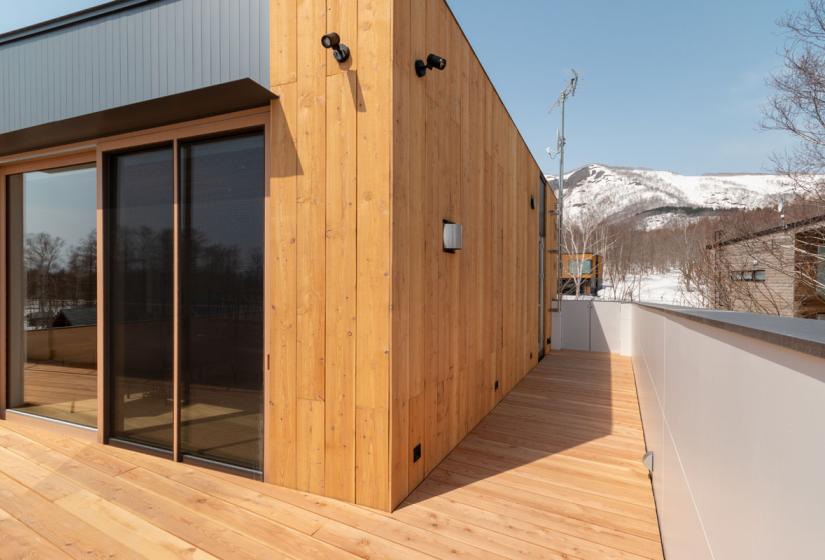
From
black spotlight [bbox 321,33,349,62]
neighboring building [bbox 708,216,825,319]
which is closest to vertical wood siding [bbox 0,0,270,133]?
black spotlight [bbox 321,33,349,62]

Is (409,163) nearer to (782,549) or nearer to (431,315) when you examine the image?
(431,315)

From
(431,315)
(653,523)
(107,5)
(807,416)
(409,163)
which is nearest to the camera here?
(807,416)

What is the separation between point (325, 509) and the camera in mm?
2422

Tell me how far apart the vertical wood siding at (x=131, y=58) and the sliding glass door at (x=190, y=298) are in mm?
457

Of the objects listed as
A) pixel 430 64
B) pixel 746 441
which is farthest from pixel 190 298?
pixel 746 441

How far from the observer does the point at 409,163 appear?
2564 millimetres

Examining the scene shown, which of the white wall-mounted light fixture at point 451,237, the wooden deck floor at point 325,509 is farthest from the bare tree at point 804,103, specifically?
the white wall-mounted light fixture at point 451,237

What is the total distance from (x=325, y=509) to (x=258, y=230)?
1.90 meters

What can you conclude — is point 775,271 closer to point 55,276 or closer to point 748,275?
point 748,275

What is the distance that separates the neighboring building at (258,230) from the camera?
2449 millimetres

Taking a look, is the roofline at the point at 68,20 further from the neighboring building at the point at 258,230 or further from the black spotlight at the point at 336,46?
the black spotlight at the point at 336,46

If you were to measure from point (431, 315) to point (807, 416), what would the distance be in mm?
2306

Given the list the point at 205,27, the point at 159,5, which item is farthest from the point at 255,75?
the point at 159,5

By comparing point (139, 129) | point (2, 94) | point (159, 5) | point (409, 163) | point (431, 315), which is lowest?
point (431, 315)
